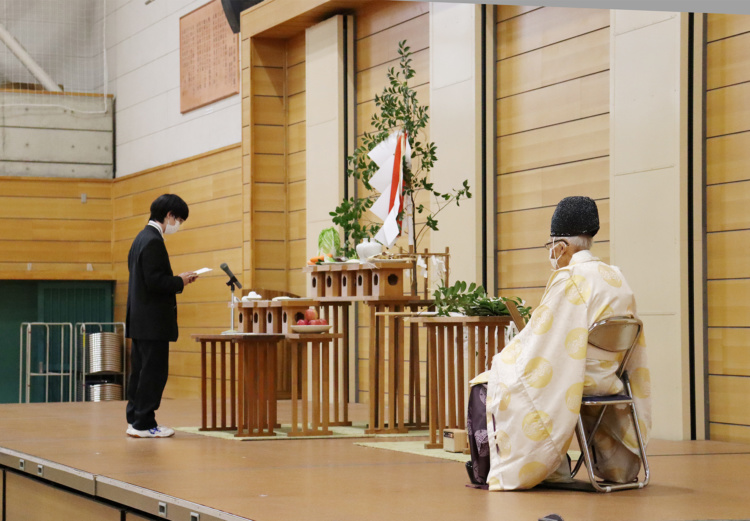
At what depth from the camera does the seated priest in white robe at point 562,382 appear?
3623 millimetres

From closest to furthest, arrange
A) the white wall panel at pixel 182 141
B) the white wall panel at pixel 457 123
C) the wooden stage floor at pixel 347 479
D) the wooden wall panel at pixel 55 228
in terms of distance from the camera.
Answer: the wooden stage floor at pixel 347 479 → the white wall panel at pixel 457 123 → the white wall panel at pixel 182 141 → the wooden wall panel at pixel 55 228

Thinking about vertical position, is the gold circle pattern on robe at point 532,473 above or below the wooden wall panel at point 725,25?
below

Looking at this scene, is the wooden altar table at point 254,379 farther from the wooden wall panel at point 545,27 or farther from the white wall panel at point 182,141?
the white wall panel at point 182,141

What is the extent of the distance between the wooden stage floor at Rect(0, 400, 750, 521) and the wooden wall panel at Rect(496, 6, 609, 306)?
1.60 metres

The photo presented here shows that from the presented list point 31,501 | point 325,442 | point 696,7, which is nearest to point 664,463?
point 325,442

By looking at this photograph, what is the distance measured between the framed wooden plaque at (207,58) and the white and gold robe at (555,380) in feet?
21.9

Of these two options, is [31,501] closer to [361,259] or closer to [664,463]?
[361,259]

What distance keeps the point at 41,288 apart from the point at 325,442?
7.56 meters

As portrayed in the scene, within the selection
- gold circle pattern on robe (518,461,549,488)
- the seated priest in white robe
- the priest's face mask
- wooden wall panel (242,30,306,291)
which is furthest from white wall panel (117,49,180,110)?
gold circle pattern on robe (518,461,549,488)

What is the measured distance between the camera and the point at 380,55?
811 cm

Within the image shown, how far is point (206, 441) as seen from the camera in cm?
544

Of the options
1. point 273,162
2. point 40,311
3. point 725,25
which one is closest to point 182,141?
point 273,162

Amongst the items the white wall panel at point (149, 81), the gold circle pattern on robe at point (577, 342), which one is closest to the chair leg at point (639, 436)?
the gold circle pattern on robe at point (577, 342)

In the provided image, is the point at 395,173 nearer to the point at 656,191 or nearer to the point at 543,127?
the point at 543,127
